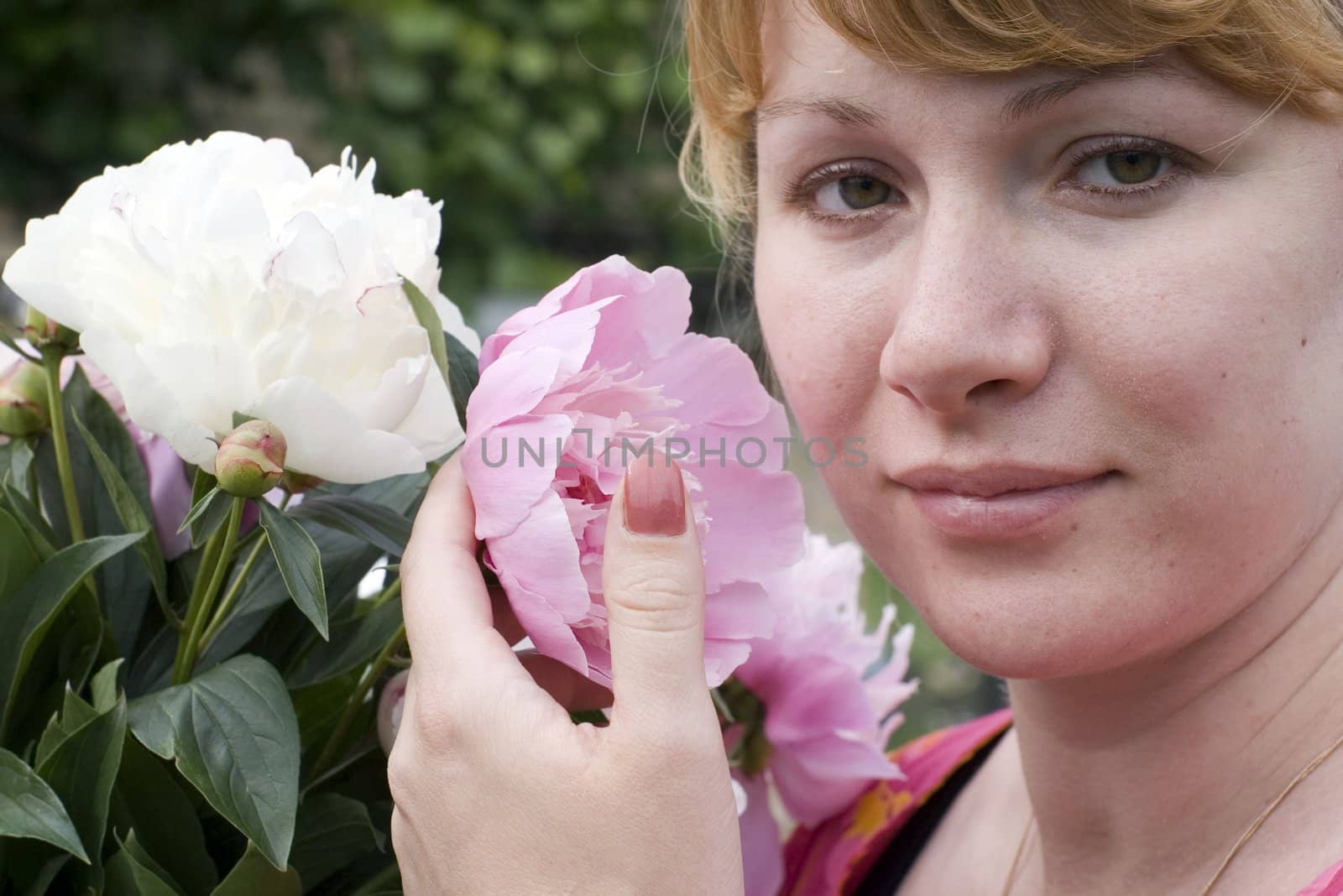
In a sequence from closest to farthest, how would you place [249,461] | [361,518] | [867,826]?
[249,461], [361,518], [867,826]

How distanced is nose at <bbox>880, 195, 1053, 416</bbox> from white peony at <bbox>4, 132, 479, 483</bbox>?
0.26m

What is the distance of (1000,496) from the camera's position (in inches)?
31.0

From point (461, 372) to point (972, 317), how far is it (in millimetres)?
273

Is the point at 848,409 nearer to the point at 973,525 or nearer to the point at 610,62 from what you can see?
the point at 973,525

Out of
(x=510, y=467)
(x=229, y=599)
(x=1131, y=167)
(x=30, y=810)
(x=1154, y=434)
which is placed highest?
(x=1131, y=167)

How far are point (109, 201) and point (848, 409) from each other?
439 millimetres

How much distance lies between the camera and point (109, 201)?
0.67 meters

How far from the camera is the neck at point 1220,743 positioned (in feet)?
2.81

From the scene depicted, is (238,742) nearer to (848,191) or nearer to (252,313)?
(252,313)

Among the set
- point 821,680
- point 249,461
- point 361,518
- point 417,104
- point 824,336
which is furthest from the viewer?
point 417,104

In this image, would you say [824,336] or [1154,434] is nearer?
[1154,434]

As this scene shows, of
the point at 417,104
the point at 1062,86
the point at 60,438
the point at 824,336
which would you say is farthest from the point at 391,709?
the point at 417,104

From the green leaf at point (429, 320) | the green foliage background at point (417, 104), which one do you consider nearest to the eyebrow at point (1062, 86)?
the green leaf at point (429, 320)

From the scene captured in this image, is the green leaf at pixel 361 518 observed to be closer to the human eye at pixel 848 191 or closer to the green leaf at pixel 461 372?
the green leaf at pixel 461 372
